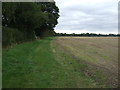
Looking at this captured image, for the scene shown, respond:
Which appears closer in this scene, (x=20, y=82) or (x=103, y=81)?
(x=20, y=82)

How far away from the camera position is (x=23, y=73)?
29.8ft

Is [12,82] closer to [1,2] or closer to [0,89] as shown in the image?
[0,89]

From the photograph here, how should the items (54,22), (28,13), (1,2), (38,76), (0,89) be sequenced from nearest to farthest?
(0,89) → (38,76) → (1,2) → (28,13) → (54,22)

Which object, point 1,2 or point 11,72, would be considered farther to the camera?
point 1,2

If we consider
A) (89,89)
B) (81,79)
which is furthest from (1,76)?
(89,89)

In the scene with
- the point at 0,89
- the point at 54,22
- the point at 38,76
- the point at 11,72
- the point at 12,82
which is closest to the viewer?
the point at 0,89

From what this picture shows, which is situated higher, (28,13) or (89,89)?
(28,13)

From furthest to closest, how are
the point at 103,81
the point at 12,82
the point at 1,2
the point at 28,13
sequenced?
1. the point at 28,13
2. the point at 1,2
3. the point at 103,81
4. the point at 12,82

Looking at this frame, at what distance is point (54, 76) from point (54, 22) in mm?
47095

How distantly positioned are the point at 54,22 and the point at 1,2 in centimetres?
3954

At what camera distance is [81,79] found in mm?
8102

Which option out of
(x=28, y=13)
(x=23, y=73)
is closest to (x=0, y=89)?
(x=23, y=73)

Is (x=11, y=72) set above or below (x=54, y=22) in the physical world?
below

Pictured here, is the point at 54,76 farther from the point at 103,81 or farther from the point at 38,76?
the point at 103,81
